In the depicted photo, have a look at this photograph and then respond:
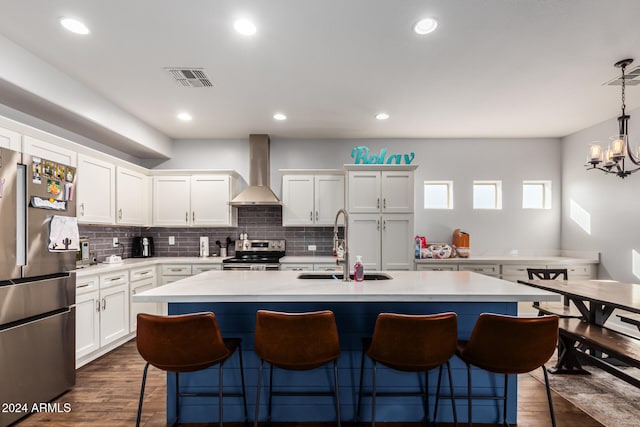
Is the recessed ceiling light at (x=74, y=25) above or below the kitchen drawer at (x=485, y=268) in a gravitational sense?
above

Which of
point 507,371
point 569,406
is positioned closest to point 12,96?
point 507,371

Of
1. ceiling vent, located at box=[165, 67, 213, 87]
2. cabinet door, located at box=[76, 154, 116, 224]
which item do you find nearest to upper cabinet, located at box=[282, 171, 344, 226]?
ceiling vent, located at box=[165, 67, 213, 87]

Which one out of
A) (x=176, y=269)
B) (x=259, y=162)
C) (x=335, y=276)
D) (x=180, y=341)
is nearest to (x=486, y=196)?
(x=259, y=162)

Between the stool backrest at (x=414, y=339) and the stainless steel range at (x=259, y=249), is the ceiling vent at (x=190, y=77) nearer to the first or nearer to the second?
the stainless steel range at (x=259, y=249)

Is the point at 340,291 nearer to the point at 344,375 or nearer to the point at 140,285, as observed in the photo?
the point at 344,375

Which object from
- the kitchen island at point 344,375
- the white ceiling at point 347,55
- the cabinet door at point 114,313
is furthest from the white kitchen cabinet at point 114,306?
the white ceiling at point 347,55

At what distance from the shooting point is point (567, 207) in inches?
204

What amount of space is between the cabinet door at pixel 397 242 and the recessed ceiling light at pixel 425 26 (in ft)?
8.64

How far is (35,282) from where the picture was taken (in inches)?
95.2

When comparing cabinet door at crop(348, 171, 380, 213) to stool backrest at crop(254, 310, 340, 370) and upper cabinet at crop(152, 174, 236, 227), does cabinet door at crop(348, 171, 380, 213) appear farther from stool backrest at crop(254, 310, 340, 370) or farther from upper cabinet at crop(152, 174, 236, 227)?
stool backrest at crop(254, 310, 340, 370)

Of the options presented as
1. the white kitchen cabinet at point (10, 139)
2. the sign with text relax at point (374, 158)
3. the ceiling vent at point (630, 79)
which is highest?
the ceiling vent at point (630, 79)

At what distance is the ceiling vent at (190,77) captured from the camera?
9.93ft

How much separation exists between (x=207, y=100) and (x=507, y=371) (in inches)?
144

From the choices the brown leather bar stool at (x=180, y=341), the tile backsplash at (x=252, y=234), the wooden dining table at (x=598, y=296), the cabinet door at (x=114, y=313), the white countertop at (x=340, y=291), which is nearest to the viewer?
the brown leather bar stool at (x=180, y=341)
